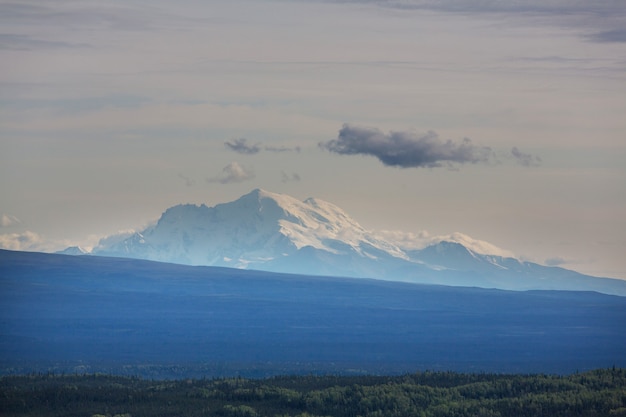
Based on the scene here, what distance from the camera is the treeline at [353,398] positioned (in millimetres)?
73044

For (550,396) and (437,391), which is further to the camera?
(437,391)

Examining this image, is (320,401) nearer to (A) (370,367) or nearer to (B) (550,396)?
(B) (550,396)

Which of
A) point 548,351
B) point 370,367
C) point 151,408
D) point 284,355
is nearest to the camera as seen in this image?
point 151,408

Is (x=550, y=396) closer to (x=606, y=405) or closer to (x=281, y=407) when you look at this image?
(x=606, y=405)

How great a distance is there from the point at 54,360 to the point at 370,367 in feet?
134

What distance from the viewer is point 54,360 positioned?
167 m

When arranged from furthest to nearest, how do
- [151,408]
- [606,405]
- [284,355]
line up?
[284,355] → [151,408] → [606,405]

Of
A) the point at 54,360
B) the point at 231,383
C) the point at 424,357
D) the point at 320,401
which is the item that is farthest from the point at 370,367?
the point at 320,401

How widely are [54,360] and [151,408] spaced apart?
310ft

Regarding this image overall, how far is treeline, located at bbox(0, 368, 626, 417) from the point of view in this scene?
73.0m

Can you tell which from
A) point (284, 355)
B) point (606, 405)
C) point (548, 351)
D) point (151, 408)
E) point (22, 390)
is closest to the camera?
point (606, 405)

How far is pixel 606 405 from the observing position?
71375 millimetres

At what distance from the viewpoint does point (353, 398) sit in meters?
→ 78.5

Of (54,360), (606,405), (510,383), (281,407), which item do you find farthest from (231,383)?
(54,360)
